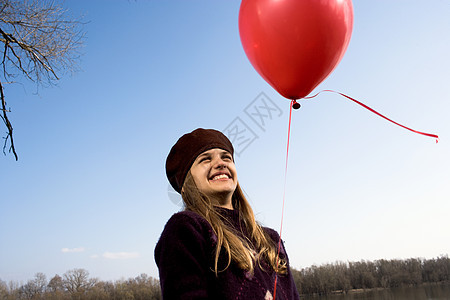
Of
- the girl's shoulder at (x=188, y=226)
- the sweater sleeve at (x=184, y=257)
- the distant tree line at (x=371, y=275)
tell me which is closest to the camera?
the sweater sleeve at (x=184, y=257)

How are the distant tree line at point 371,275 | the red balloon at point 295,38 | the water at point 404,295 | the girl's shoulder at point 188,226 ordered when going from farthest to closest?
the distant tree line at point 371,275, the water at point 404,295, the red balloon at point 295,38, the girl's shoulder at point 188,226

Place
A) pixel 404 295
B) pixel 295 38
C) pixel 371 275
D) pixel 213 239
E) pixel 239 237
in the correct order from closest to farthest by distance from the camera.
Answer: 1. pixel 213 239
2. pixel 239 237
3. pixel 295 38
4. pixel 404 295
5. pixel 371 275

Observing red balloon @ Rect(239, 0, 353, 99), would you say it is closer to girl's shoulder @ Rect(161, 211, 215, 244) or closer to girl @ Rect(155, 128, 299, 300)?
girl @ Rect(155, 128, 299, 300)

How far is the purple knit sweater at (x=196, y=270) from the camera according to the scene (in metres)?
1.30

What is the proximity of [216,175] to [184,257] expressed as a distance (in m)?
0.52

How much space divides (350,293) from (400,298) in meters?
16.0

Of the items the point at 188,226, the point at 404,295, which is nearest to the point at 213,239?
the point at 188,226

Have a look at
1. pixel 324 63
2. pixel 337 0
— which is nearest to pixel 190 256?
pixel 324 63

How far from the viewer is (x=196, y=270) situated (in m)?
1.34

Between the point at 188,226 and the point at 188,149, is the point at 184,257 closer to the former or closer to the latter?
the point at 188,226

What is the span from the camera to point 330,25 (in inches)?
86.3

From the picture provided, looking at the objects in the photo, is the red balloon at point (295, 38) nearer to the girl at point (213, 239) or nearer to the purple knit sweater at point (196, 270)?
the girl at point (213, 239)

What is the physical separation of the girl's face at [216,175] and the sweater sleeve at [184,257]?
260 mm

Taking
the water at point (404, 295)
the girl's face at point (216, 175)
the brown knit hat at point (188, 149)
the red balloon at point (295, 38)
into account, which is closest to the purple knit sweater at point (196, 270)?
the girl's face at point (216, 175)
